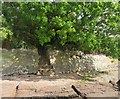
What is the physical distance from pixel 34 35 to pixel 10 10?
1.26 meters

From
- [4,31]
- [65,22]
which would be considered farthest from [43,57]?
[4,31]

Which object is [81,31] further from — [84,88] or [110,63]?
[84,88]

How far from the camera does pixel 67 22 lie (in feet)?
26.3

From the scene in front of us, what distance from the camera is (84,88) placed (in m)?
2.63

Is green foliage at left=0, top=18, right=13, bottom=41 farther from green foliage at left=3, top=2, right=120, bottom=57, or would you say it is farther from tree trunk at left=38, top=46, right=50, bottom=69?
tree trunk at left=38, top=46, right=50, bottom=69

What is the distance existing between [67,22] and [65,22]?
7 centimetres

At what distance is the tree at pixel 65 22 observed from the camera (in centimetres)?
810

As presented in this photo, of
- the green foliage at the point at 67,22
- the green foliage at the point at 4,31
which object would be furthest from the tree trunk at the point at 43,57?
the green foliage at the point at 4,31

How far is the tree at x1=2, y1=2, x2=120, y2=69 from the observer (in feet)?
26.6

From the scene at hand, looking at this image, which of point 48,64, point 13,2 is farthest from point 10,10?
point 48,64

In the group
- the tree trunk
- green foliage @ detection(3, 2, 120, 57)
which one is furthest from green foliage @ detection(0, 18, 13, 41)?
the tree trunk

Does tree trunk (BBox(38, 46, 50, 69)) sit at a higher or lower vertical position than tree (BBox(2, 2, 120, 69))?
lower

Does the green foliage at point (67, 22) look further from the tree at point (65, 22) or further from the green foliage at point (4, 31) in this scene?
the green foliage at point (4, 31)

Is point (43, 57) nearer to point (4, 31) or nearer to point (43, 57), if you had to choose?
point (43, 57)
